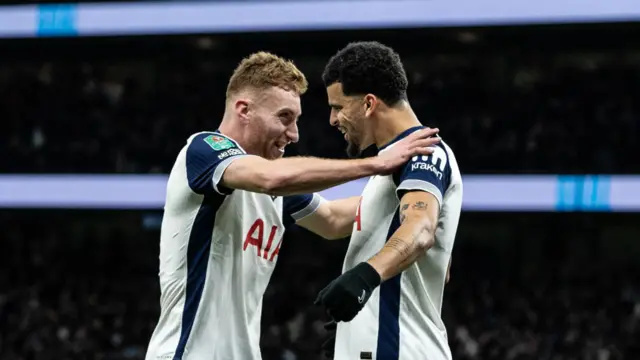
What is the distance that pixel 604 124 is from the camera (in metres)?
11.2

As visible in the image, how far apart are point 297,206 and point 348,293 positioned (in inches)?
46.0

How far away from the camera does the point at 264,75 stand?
3758mm

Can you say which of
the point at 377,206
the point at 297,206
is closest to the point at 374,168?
the point at 377,206

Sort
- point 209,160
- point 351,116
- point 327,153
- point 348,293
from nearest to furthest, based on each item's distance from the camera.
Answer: point 348,293, point 209,160, point 351,116, point 327,153

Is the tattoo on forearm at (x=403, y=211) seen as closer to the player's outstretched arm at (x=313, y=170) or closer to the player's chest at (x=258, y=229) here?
the player's outstretched arm at (x=313, y=170)

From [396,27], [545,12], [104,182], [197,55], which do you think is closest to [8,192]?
[104,182]

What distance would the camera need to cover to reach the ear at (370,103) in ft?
11.7

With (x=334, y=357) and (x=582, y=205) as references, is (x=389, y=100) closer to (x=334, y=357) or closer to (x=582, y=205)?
(x=334, y=357)

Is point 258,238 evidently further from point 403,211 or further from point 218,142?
point 403,211

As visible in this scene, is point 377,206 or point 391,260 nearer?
point 391,260

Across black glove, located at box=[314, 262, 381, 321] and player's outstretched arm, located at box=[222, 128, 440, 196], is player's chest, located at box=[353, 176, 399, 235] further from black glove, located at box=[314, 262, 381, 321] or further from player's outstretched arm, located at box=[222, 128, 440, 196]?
black glove, located at box=[314, 262, 381, 321]

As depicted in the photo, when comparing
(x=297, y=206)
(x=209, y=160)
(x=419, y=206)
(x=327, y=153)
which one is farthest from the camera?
(x=327, y=153)

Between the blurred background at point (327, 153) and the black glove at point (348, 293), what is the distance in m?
6.91

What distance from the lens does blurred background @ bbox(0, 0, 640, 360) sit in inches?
412
